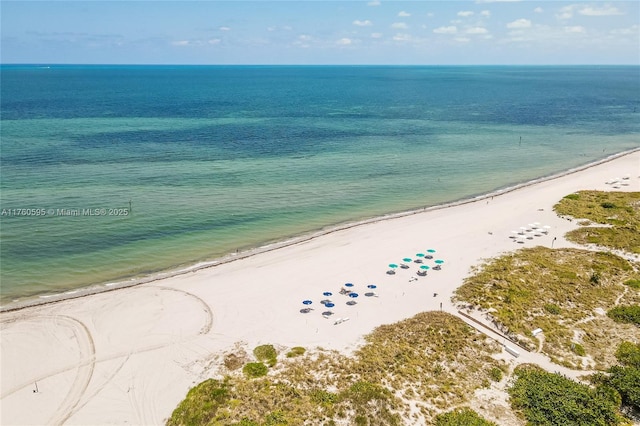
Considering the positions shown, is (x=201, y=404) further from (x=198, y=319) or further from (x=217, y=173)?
(x=217, y=173)

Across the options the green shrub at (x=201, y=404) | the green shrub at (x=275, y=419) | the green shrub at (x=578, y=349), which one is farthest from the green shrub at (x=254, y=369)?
the green shrub at (x=578, y=349)

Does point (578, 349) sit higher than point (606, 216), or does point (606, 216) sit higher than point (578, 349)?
point (606, 216)

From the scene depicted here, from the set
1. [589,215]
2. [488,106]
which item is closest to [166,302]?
[589,215]

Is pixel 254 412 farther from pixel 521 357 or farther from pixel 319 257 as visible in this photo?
pixel 319 257

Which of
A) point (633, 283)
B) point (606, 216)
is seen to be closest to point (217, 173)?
point (606, 216)

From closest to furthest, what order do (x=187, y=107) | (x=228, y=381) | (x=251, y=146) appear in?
(x=228, y=381) → (x=251, y=146) → (x=187, y=107)

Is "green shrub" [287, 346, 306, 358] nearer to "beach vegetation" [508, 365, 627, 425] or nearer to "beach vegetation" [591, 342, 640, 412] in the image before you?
"beach vegetation" [508, 365, 627, 425]
